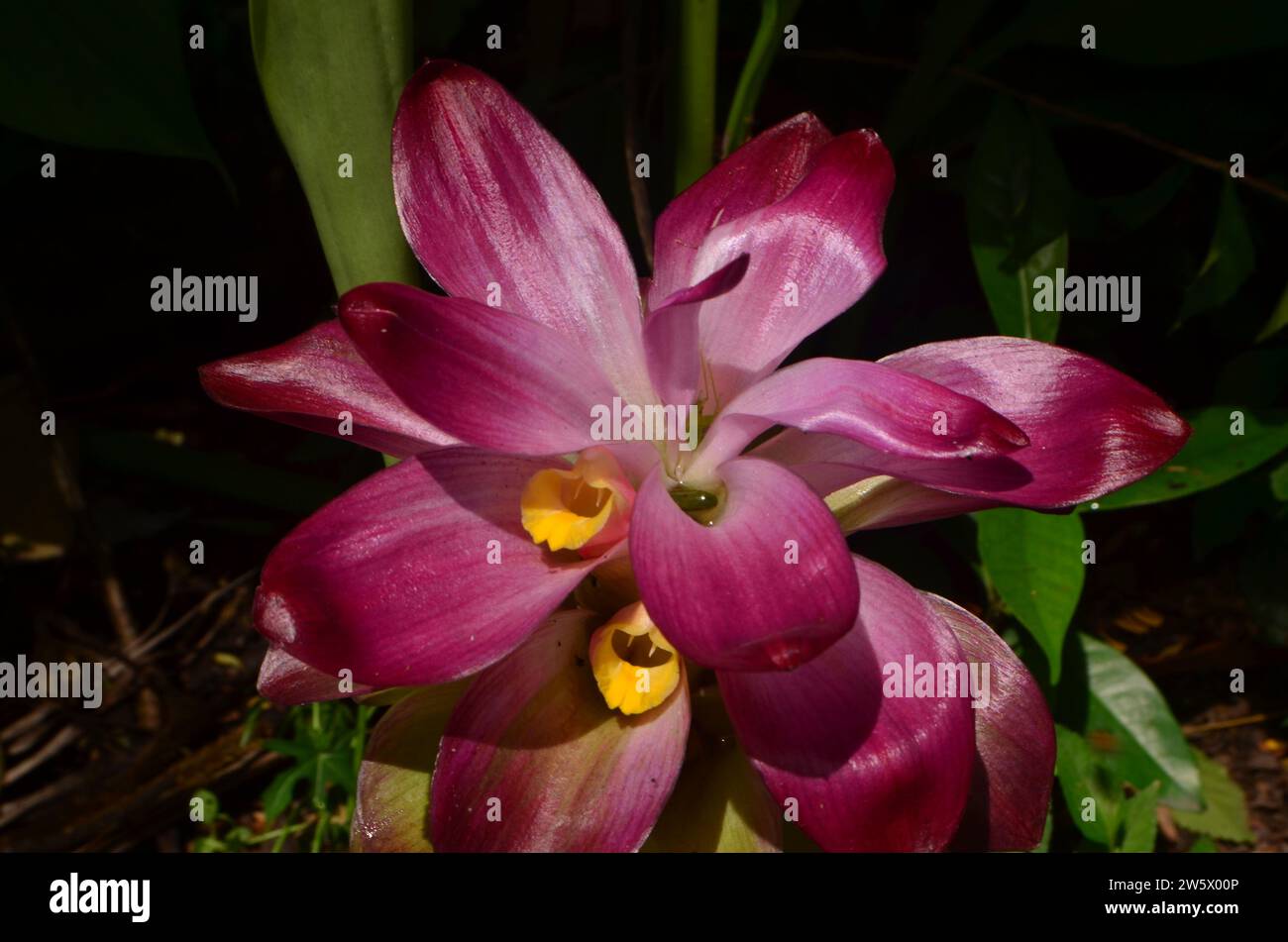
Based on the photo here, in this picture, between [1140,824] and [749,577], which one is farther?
[1140,824]

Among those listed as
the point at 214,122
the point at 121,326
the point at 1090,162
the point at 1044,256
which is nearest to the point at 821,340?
the point at 1044,256

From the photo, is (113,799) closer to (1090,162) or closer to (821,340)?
(821,340)

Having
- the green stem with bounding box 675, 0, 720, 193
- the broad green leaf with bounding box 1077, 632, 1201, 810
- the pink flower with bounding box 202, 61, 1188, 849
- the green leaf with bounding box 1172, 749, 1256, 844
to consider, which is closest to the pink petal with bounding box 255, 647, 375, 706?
the pink flower with bounding box 202, 61, 1188, 849

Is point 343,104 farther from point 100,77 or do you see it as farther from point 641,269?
point 641,269

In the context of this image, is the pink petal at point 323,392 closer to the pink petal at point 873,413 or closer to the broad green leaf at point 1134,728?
the pink petal at point 873,413

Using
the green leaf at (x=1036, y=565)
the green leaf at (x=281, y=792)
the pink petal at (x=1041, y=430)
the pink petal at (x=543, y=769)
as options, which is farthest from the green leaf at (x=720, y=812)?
the green leaf at (x=281, y=792)

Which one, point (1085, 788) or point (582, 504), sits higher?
point (582, 504)

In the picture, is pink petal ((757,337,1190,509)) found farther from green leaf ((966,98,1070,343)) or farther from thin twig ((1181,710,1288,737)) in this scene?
thin twig ((1181,710,1288,737))

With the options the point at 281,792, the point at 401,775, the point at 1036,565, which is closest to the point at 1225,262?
the point at 1036,565
